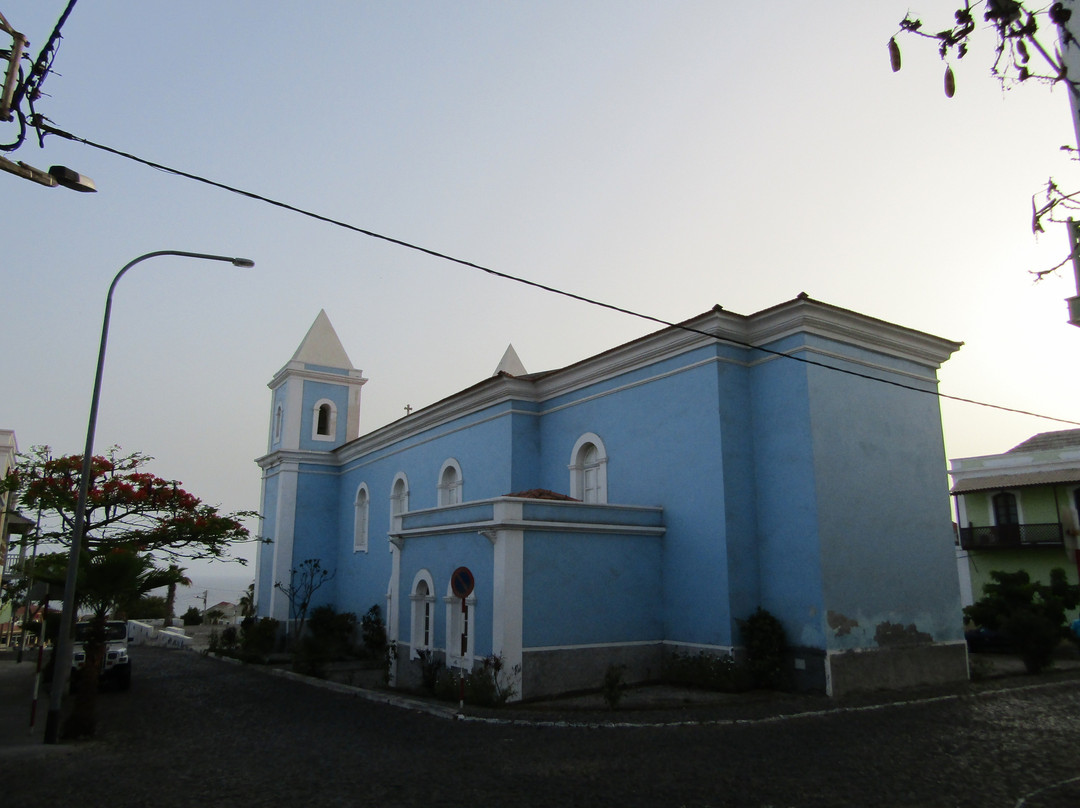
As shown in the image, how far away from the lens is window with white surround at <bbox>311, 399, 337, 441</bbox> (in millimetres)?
31047

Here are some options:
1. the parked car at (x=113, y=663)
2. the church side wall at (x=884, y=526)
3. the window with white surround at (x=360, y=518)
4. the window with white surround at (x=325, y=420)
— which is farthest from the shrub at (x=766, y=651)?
the window with white surround at (x=325, y=420)

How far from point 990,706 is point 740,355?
295 inches

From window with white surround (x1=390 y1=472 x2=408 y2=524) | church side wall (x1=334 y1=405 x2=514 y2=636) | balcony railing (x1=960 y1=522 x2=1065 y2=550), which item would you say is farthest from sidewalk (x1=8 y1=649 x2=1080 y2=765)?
balcony railing (x1=960 y1=522 x2=1065 y2=550)

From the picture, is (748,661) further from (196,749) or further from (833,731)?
(196,749)

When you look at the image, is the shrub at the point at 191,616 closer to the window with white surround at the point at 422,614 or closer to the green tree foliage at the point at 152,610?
the green tree foliage at the point at 152,610

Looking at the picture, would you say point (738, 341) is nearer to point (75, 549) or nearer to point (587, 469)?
point (587, 469)

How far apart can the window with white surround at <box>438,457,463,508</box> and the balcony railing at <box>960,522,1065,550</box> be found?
19159 mm

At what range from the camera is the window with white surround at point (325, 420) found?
102 ft

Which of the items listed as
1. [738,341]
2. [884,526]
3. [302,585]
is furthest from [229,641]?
[884,526]

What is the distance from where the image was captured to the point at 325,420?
31.7 m

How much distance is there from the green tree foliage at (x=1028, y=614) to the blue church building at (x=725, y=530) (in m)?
1.71

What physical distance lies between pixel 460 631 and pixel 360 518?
46.6ft

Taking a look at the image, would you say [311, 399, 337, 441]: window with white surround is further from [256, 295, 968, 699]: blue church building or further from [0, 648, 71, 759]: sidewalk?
[256, 295, 968, 699]: blue church building

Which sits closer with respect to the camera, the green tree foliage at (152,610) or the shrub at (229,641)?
the shrub at (229,641)
